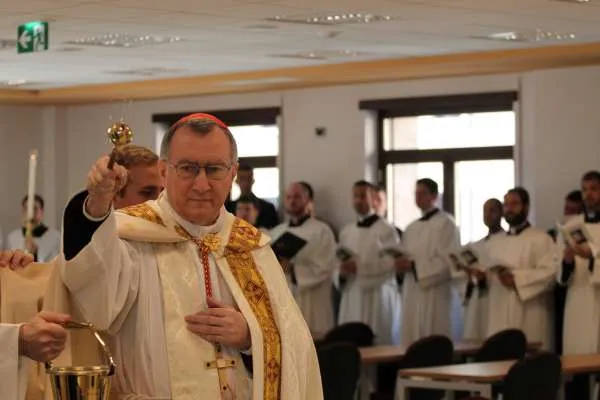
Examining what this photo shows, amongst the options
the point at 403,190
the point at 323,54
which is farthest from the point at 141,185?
the point at 403,190

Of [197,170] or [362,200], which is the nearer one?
[197,170]

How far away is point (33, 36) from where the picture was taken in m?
13.4

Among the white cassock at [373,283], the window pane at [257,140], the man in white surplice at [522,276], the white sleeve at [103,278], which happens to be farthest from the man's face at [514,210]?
the white sleeve at [103,278]

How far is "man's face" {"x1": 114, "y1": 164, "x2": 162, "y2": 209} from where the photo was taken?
4.99 m

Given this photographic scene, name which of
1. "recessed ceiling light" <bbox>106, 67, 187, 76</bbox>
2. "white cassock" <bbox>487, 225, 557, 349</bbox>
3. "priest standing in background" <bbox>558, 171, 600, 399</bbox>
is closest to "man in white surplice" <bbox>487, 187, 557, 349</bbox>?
"white cassock" <bbox>487, 225, 557, 349</bbox>

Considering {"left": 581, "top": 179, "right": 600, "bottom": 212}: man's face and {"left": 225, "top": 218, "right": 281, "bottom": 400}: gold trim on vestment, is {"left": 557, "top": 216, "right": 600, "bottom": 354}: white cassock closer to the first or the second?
{"left": 581, "top": 179, "right": 600, "bottom": 212}: man's face

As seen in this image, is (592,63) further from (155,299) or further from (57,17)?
(155,299)

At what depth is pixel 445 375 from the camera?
382 inches

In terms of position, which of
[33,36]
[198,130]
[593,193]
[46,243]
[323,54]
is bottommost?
[198,130]

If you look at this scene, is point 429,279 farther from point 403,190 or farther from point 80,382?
point 80,382

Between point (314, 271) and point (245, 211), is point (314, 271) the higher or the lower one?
the lower one

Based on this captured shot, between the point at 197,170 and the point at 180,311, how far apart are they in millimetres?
385

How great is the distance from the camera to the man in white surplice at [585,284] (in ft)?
44.3

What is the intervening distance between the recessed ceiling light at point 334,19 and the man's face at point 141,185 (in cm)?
796
